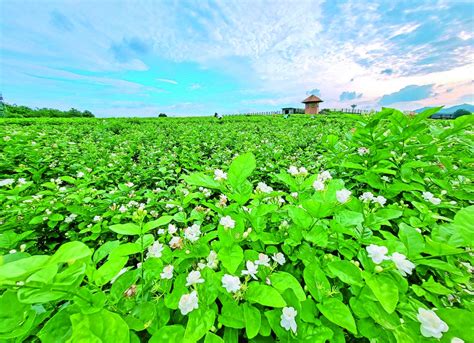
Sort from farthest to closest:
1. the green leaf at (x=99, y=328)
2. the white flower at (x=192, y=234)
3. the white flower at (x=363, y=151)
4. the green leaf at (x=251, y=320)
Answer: the white flower at (x=363, y=151) → the white flower at (x=192, y=234) → the green leaf at (x=251, y=320) → the green leaf at (x=99, y=328)

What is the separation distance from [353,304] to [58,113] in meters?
44.1

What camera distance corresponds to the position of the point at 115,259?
0.75m

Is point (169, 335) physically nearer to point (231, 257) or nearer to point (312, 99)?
point (231, 257)

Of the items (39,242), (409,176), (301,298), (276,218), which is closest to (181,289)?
(301,298)

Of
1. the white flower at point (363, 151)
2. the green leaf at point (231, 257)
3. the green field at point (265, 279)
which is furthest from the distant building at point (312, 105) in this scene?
the green leaf at point (231, 257)

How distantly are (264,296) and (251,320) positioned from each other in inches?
3.0

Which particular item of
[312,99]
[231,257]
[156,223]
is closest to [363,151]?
[231,257]

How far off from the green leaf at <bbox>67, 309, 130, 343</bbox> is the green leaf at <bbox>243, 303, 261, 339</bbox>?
1.02ft

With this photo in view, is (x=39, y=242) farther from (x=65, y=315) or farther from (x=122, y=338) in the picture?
(x=122, y=338)

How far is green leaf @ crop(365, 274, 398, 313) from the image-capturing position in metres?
0.58

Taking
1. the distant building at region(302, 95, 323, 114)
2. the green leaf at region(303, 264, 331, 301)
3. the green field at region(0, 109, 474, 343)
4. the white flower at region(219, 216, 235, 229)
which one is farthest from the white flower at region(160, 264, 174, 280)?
the distant building at region(302, 95, 323, 114)

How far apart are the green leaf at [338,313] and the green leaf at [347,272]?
8cm

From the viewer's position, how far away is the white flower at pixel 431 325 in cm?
54

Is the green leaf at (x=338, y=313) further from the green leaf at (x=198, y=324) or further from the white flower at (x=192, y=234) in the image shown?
the white flower at (x=192, y=234)
